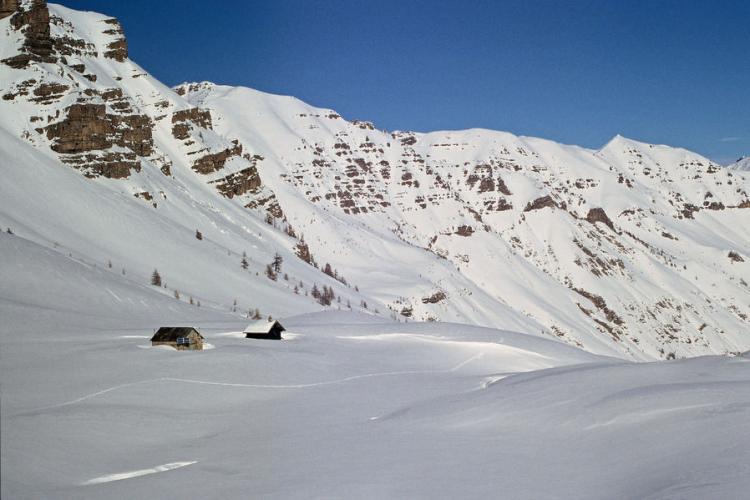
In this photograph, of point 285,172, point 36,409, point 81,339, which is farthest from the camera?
point 285,172

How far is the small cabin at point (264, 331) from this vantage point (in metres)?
43.9

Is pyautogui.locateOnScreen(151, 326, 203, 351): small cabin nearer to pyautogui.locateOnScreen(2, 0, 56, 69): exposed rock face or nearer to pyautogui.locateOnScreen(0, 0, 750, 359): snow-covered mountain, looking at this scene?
pyautogui.locateOnScreen(0, 0, 750, 359): snow-covered mountain

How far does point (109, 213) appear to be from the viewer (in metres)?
79.1

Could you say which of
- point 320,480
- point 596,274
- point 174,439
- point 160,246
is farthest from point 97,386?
point 596,274

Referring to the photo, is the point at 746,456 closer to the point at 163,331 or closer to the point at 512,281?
the point at 163,331

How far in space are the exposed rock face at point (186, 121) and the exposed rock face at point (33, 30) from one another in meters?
32.2

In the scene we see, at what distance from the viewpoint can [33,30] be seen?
105 metres

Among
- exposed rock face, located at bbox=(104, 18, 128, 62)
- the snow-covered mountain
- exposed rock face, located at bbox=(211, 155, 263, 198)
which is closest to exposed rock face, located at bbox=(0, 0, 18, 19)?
the snow-covered mountain

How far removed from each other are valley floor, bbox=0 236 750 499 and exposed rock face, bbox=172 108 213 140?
10423 cm

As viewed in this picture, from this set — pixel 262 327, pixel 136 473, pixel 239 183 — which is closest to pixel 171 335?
pixel 262 327

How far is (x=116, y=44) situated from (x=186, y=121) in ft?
75.3

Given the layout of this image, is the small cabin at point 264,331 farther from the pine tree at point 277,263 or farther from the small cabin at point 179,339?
the pine tree at point 277,263

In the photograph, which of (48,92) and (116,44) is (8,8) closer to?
(48,92)

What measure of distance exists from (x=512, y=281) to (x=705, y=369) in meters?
149
